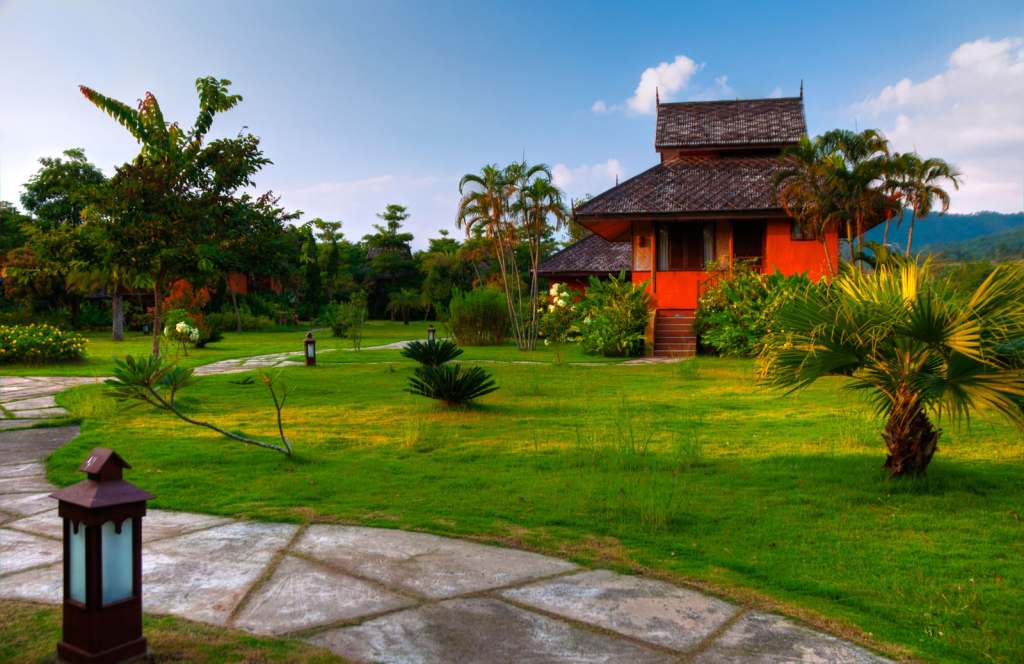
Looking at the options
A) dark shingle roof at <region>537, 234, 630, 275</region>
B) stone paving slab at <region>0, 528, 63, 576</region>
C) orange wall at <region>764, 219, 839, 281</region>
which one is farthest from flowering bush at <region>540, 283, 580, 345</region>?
stone paving slab at <region>0, 528, 63, 576</region>

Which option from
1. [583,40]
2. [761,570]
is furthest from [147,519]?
[583,40]

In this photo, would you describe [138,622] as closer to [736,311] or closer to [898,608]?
[898,608]

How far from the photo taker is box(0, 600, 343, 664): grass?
2539mm

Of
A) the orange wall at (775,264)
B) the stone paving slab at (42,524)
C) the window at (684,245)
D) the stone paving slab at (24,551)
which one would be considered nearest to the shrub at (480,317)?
the orange wall at (775,264)

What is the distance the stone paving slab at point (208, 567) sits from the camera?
3031 millimetres

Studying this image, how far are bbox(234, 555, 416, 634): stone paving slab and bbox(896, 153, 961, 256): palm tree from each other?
21.0 meters

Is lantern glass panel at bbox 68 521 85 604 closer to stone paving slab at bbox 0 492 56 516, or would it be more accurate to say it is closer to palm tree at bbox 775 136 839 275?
stone paving slab at bbox 0 492 56 516

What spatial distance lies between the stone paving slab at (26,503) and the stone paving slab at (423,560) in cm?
177

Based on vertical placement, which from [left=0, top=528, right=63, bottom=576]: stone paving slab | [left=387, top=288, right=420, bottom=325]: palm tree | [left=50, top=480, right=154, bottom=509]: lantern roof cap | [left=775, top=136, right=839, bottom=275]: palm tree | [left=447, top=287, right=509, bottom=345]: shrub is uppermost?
[left=775, top=136, right=839, bottom=275]: palm tree

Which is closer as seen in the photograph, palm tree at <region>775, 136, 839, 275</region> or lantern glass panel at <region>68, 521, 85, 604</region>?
lantern glass panel at <region>68, 521, 85, 604</region>

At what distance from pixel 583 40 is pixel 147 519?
1642 cm

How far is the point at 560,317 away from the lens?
77.0 feet

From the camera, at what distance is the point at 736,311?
17.2 metres

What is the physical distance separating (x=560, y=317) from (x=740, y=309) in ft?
24.1
